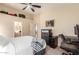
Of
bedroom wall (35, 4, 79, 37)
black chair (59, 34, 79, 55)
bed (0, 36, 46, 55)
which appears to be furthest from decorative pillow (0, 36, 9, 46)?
black chair (59, 34, 79, 55)

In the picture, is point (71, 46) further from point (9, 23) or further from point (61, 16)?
point (9, 23)

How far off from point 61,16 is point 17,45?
604 mm

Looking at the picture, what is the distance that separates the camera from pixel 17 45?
4.82 ft

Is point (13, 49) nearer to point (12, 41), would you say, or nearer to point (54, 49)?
point (12, 41)

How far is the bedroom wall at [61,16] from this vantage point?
1.44 m

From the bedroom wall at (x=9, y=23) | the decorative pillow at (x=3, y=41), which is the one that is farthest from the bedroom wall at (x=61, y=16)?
the decorative pillow at (x=3, y=41)

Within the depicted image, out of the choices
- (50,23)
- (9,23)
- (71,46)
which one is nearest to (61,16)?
(50,23)

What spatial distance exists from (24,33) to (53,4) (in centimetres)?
47

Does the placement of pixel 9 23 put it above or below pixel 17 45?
above

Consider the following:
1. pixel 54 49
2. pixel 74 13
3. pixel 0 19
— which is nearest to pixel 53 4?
pixel 74 13

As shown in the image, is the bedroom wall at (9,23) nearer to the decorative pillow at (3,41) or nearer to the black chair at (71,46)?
the decorative pillow at (3,41)

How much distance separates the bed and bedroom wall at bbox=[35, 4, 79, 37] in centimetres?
23

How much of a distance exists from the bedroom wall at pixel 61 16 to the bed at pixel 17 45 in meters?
0.23

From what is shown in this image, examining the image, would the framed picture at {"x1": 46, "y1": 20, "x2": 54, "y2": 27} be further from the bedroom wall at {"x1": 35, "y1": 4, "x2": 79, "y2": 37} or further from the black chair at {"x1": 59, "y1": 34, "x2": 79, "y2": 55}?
the black chair at {"x1": 59, "y1": 34, "x2": 79, "y2": 55}
